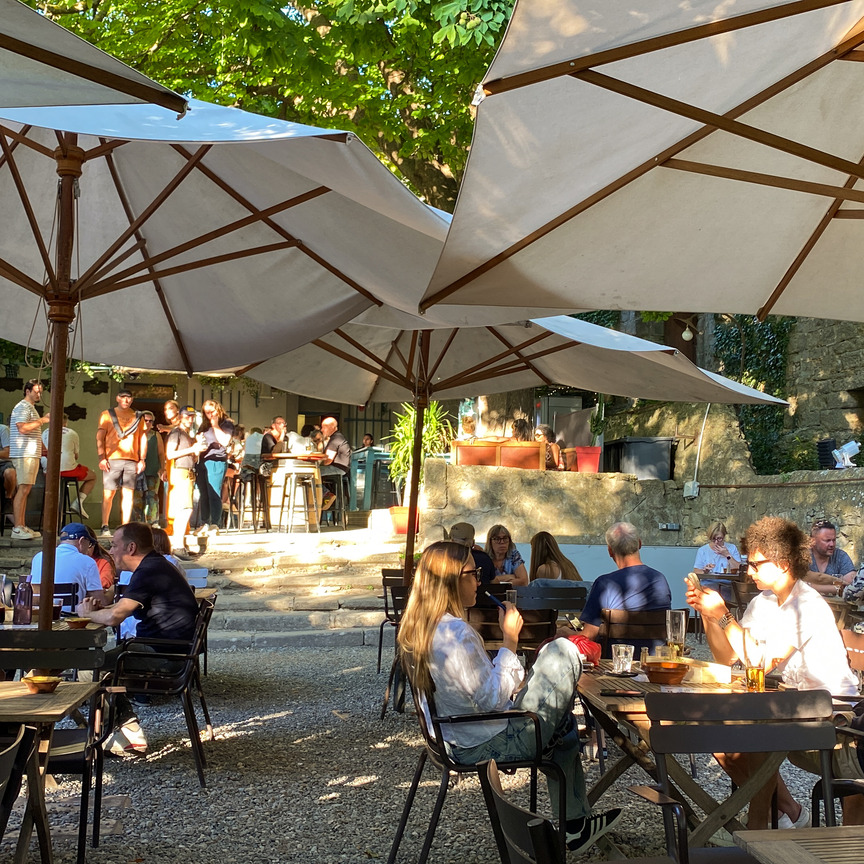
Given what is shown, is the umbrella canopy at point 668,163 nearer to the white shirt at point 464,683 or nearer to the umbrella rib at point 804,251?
the umbrella rib at point 804,251

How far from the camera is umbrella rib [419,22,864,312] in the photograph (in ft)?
11.2

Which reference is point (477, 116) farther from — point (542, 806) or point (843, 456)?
point (843, 456)

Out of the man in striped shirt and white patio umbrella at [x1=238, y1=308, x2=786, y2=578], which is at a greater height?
white patio umbrella at [x1=238, y1=308, x2=786, y2=578]

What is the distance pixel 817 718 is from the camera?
3088 mm

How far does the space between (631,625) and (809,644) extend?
1494 mm

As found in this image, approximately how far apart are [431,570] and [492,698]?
21.5 inches

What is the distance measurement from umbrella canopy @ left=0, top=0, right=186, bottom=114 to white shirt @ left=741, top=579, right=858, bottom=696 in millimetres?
2929

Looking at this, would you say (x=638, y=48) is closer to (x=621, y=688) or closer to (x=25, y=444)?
(x=621, y=688)

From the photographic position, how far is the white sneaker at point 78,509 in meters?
13.5

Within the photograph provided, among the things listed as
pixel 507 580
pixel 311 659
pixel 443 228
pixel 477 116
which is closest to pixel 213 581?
pixel 311 659

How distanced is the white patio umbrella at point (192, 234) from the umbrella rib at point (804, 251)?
1.61 metres

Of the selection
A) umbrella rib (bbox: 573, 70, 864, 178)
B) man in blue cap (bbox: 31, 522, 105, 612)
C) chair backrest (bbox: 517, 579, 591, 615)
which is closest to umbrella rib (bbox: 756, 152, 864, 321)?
umbrella rib (bbox: 573, 70, 864, 178)

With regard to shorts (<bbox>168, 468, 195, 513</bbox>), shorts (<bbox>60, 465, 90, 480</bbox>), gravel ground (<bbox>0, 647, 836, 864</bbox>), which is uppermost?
shorts (<bbox>60, 465, 90, 480</bbox>)

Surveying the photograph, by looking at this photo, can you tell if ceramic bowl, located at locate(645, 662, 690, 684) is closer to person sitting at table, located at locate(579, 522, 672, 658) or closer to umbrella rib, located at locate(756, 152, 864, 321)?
person sitting at table, located at locate(579, 522, 672, 658)
